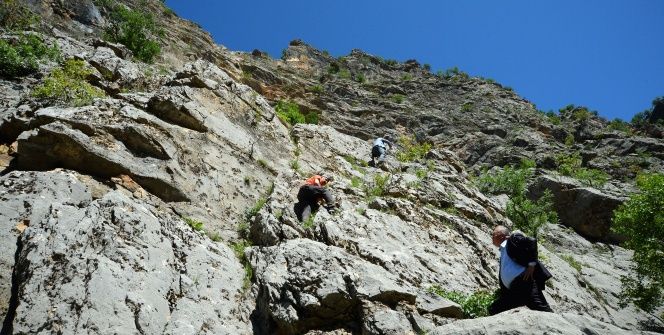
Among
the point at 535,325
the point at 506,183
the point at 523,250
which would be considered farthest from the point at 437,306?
the point at 506,183

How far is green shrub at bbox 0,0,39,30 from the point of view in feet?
63.6

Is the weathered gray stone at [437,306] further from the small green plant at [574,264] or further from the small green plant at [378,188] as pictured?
the small green plant at [574,264]

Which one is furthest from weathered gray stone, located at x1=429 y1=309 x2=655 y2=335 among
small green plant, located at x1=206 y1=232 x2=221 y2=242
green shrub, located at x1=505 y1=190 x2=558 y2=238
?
green shrub, located at x1=505 y1=190 x2=558 y2=238

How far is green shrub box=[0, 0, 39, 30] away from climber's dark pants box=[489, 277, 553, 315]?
22.7 metres

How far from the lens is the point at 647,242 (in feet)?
62.8

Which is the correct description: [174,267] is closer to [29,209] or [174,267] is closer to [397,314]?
[29,209]

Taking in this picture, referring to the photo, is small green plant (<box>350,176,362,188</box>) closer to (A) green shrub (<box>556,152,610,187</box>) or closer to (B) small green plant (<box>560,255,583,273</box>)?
(B) small green plant (<box>560,255,583,273</box>)

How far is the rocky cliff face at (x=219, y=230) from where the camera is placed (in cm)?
669

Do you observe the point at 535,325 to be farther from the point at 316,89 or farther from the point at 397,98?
the point at 397,98

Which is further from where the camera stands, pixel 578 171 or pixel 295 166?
pixel 578 171

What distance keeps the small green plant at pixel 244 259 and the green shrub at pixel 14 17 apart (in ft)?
55.3

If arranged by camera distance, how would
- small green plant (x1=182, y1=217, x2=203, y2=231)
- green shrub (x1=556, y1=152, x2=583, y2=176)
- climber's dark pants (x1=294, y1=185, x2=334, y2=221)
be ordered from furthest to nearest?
green shrub (x1=556, y1=152, x2=583, y2=176) < climber's dark pants (x1=294, y1=185, x2=334, y2=221) < small green plant (x1=182, y1=217, x2=203, y2=231)

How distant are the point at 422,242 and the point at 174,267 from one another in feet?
23.5

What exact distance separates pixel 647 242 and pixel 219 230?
19.5m
